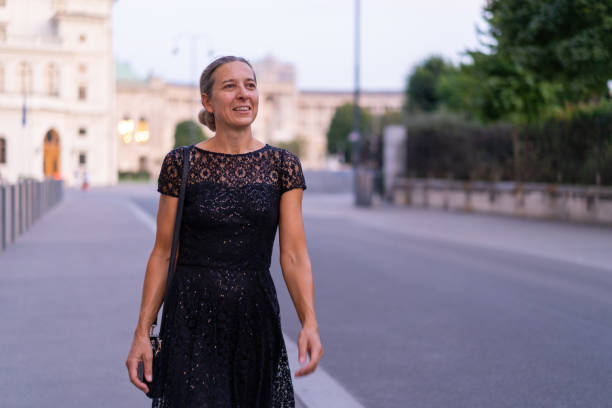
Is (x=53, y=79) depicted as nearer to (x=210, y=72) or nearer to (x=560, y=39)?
(x=560, y=39)

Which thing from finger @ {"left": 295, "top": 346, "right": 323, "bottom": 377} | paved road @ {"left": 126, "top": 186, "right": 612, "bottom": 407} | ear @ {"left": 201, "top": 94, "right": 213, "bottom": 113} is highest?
ear @ {"left": 201, "top": 94, "right": 213, "bottom": 113}

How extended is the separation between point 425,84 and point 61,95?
29576 mm

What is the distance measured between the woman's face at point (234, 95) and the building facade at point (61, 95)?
53441 mm

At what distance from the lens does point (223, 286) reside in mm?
2850

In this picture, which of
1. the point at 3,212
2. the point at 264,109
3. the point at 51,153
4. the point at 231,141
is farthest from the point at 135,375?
the point at 264,109

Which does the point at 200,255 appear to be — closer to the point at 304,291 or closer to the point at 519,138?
the point at 304,291

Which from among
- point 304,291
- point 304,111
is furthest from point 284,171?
point 304,111

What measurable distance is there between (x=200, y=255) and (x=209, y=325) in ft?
0.83

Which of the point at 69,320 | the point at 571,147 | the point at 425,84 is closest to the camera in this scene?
the point at 69,320

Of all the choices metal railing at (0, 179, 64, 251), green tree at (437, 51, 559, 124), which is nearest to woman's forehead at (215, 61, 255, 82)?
metal railing at (0, 179, 64, 251)

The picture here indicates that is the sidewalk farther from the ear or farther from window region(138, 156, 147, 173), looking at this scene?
window region(138, 156, 147, 173)

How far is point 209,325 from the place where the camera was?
9.37 feet

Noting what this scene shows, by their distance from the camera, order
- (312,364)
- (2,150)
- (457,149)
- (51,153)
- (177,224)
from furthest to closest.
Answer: (51,153), (2,150), (457,149), (177,224), (312,364)

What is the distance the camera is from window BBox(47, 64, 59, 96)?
62312 mm
